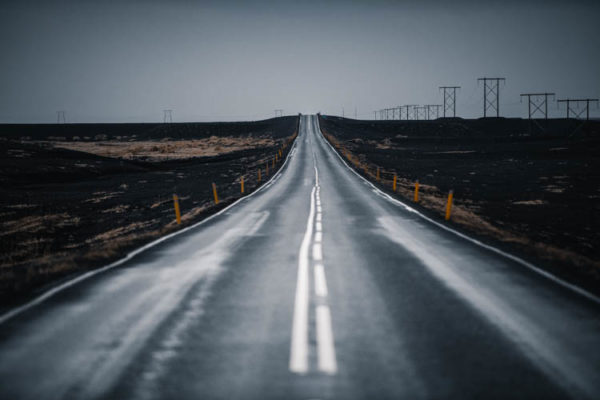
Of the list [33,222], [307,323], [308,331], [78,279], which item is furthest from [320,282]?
[33,222]

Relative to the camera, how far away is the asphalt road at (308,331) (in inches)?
138

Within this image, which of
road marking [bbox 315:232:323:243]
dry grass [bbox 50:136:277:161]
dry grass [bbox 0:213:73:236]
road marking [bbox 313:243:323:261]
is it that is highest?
dry grass [bbox 50:136:277:161]

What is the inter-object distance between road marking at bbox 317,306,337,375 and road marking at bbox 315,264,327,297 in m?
0.61

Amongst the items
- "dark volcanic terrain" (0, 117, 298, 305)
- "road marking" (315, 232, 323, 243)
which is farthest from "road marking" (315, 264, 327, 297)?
"dark volcanic terrain" (0, 117, 298, 305)

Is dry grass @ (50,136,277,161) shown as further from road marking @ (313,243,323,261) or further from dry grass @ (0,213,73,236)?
road marking @ (313,243,323,261)

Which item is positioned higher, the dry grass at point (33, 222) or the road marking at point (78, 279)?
the road marking at point (78, 279)

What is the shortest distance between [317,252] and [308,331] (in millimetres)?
4042

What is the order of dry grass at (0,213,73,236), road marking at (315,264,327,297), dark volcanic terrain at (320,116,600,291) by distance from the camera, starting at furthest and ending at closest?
dry grass at (0,213,73,236), dark volcanic terrain at (320,116,600,291), road marking at (315,264,327,297)

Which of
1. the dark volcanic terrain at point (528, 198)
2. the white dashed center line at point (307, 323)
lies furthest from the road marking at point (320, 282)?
the dark volcanic terrain at point (528, 198)

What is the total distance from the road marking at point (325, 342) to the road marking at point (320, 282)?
61 cm

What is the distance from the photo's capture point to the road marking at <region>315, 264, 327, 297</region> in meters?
5.94

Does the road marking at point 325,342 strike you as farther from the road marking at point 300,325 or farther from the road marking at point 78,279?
the road marking at point 78,279

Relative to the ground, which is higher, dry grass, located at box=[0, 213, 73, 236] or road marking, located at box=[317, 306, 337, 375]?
road marking, located at box=[317, 306, 337, 375]

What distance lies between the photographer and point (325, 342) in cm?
429
